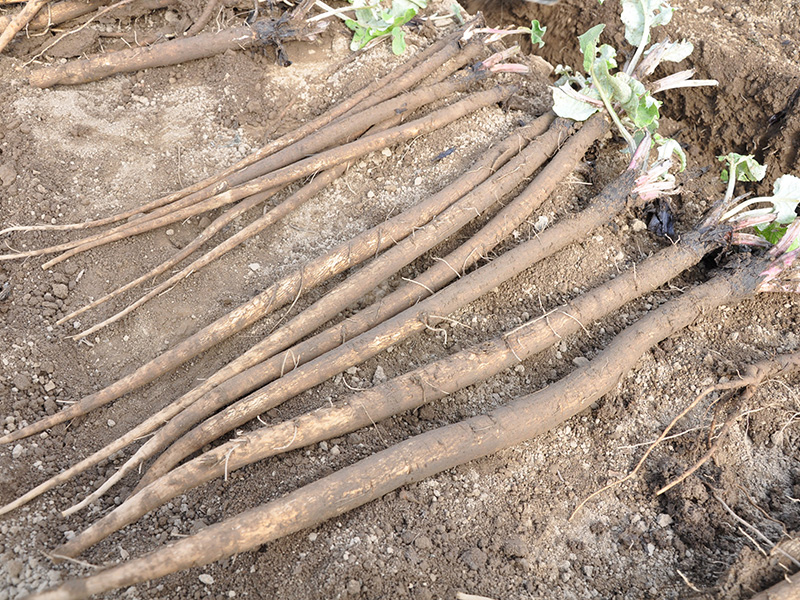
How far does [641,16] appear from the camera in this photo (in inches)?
118

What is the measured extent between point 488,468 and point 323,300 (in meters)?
0.89

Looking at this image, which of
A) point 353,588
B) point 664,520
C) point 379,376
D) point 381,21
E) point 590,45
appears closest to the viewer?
point 353,588

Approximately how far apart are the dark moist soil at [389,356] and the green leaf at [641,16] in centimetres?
50

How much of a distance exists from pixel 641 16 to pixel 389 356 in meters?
2.12

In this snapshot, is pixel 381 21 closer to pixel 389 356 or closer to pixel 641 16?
pixel 641 16

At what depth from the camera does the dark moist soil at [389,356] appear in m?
1.98

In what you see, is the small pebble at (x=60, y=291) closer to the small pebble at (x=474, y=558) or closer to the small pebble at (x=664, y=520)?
the small pebble at (x=474, y=558)

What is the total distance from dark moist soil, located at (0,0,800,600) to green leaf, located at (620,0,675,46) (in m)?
0.50

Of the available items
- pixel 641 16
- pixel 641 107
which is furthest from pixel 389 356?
pixel 641 16

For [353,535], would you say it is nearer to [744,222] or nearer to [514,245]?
[514,245]

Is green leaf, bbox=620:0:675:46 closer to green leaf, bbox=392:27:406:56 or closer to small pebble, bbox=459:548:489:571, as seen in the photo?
green leaf, bbox=392:27:406:56

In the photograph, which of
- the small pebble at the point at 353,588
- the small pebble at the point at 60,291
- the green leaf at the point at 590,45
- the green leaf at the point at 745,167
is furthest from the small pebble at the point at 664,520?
the small pebble at the point at 60,291

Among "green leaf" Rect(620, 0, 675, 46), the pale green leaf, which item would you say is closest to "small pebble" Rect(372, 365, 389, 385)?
the pale green leaf

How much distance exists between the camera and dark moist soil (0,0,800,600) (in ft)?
6.50
